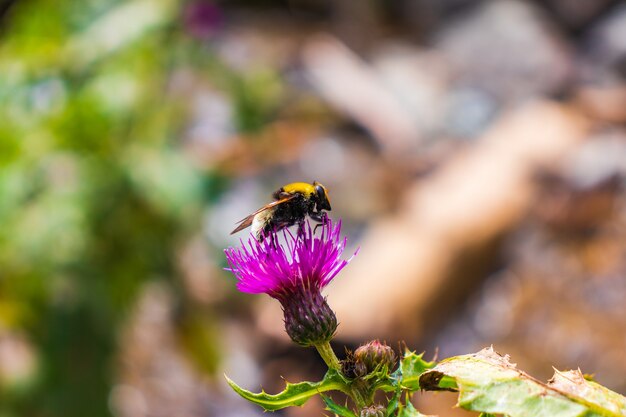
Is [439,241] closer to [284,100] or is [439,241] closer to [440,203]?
[440,203]

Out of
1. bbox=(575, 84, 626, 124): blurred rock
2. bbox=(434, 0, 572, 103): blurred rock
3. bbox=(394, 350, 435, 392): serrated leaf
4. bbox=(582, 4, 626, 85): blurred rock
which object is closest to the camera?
bbox=(394, 350, 435, 392): serrated leaf

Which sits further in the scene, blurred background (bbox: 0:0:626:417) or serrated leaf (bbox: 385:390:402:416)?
blurred background (bbox: 0:0:626:417)

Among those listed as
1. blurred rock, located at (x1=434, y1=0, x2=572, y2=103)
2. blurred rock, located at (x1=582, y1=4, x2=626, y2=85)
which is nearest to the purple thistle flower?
blurred rock, located at (x1=434, y1=0, x2=572, y2=103)

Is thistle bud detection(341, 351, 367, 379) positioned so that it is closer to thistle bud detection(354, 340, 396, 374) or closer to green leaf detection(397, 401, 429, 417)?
thistle bud detection(354, 340, 396, 374)

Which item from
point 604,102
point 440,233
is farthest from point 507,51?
point 440,233

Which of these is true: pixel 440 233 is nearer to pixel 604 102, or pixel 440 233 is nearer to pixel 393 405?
pixel 604 102

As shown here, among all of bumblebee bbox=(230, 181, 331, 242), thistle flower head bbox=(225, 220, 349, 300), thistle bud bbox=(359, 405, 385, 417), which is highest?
bumblebee bbox=(230, 181, 331, 242)
